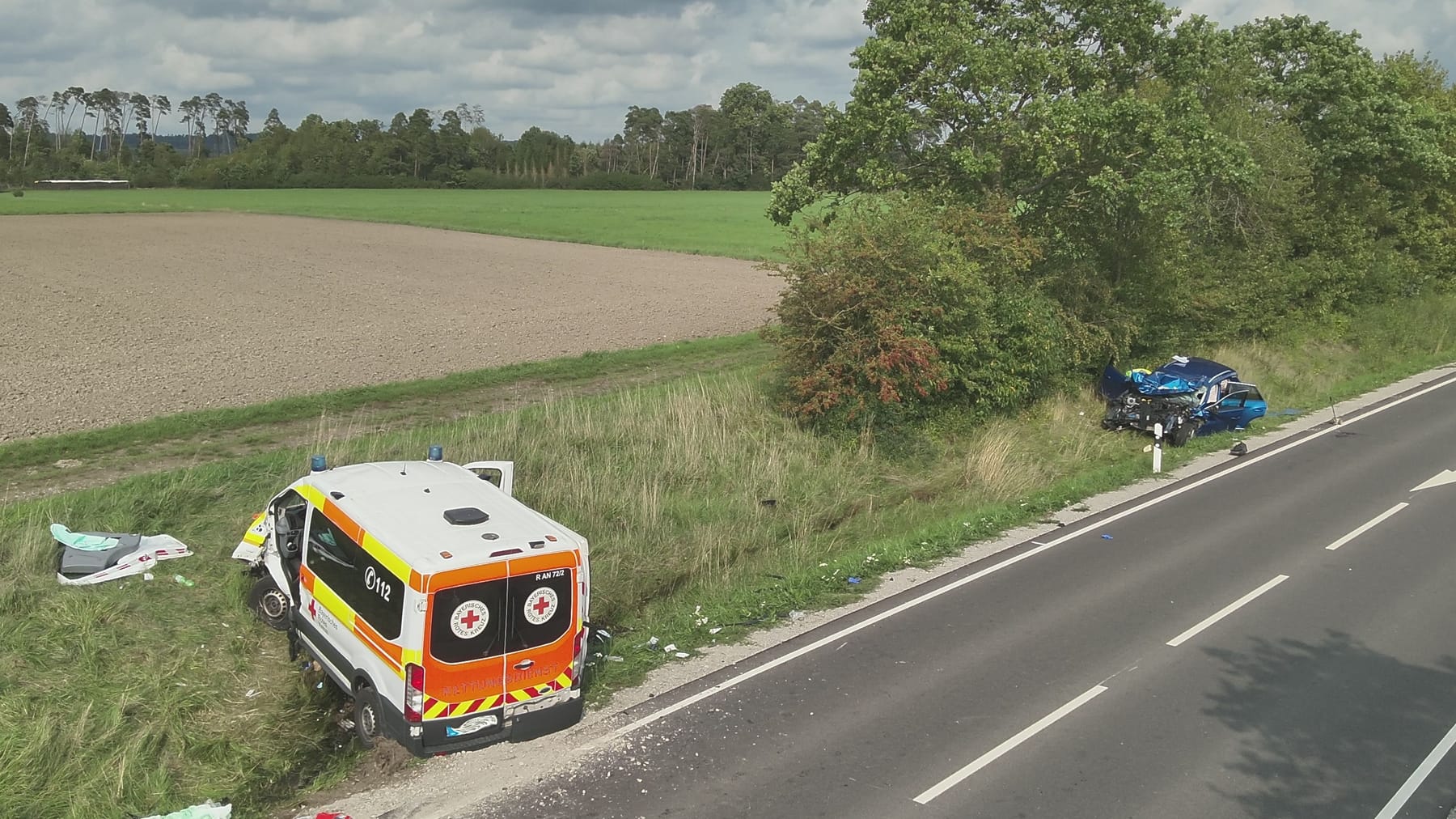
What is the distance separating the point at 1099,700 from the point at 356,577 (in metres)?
6.77

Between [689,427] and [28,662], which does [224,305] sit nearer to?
[689,427]

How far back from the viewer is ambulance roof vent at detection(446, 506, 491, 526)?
8.93 metres

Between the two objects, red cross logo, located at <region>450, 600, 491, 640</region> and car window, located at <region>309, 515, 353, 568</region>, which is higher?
car window, located at <region>309, 515, 353, 568</region>


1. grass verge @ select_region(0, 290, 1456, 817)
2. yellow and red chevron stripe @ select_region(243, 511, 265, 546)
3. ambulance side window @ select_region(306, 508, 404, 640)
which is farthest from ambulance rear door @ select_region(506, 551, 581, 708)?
yellow and red chevron stripe @ select_region(243, 511, 265, 546)

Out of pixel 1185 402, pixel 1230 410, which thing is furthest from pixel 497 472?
pixel 1230 410

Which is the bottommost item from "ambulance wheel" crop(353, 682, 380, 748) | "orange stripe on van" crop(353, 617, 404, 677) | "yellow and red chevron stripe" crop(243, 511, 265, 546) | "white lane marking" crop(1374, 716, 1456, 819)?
"ambulance wheel" crop(353, 682, 380, 748)

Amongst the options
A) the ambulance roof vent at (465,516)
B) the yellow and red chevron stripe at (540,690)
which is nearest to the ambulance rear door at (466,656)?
the yellow and red chevron stripe at (540,690)

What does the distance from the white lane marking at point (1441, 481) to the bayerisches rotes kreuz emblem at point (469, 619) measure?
1572 centimetres

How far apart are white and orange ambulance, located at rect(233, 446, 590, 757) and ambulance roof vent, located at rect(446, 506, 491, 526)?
14 mm

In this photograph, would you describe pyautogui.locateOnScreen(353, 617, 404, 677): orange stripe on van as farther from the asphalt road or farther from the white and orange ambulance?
the asphalt road

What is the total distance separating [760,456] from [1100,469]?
614cm

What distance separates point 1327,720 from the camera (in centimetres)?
954

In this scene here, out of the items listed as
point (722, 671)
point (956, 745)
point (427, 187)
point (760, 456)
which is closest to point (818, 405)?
point (760, 456)

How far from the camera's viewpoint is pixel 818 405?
19.4 metres
